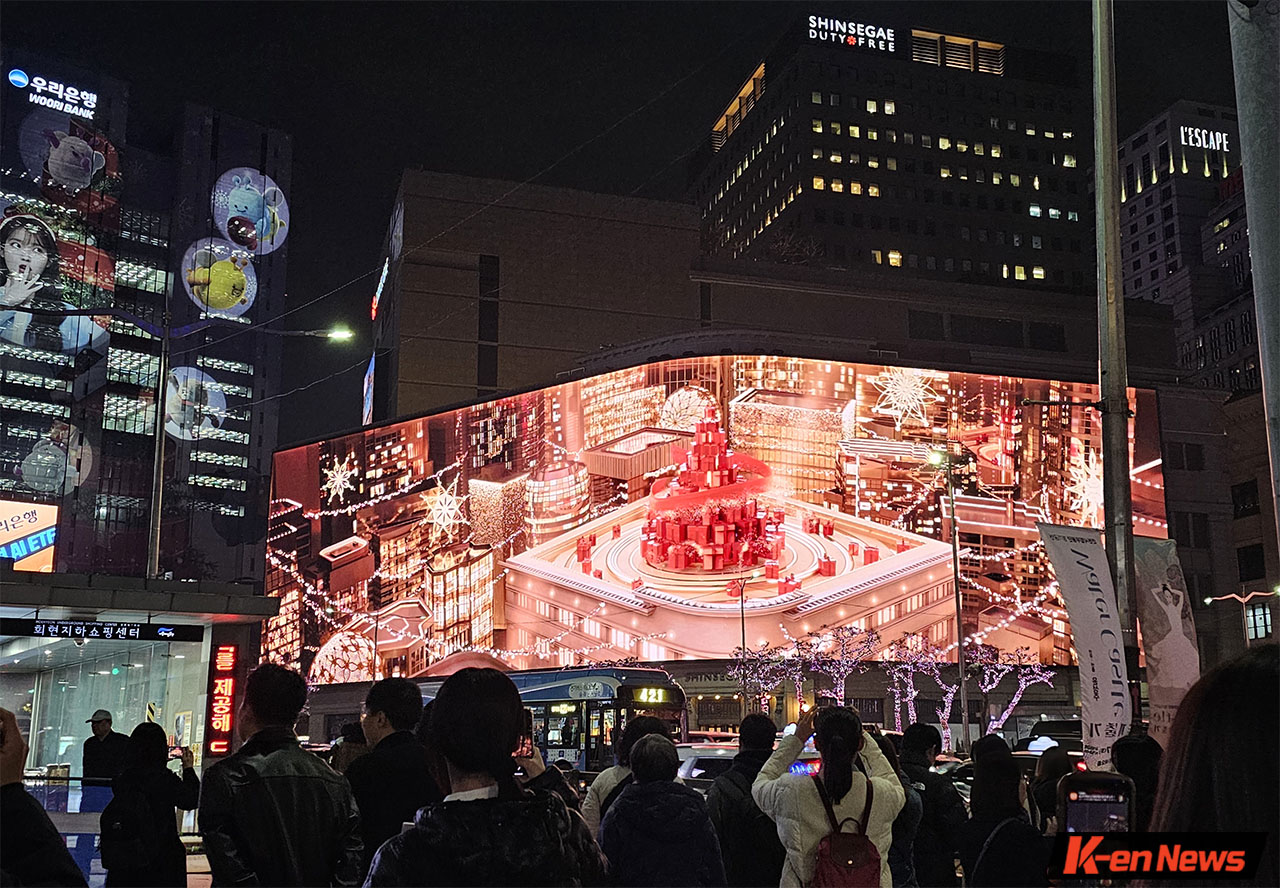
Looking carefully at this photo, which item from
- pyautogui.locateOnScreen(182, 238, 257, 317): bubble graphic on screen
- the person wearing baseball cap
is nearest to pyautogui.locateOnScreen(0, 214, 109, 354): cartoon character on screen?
pyautogui.locateOnScreen(182, 238, 257, 317): bubble graphic on screen

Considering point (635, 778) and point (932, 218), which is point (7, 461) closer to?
point (932, 218)

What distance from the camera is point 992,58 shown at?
126 meters

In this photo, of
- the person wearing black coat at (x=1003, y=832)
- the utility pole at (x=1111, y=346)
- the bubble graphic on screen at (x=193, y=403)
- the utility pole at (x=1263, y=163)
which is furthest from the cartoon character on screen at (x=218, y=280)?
the utility pole at (x=1263, y=163)

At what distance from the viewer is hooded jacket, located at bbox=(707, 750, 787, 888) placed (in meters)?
6.36

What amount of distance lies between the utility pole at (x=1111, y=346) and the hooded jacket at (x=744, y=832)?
448 cm

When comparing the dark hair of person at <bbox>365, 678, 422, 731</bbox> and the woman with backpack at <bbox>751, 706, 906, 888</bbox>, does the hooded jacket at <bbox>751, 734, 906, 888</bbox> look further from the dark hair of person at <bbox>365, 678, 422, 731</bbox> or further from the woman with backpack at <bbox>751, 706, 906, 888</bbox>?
the dark hair of person at <bbox>365, 678, 422, 731</bbox>

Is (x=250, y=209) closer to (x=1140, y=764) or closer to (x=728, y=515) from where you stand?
(x=728, y=515)

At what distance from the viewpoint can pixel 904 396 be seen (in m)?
53.9

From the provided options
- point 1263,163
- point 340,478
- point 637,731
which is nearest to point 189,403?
point 340,478

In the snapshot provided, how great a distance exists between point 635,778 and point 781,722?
48.0 meters

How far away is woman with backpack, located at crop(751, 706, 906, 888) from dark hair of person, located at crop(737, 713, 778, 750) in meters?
1.15

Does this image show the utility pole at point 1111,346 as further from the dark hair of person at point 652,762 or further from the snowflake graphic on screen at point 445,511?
the snowflake graphic on screen at point 445,511

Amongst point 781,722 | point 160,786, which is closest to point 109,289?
point 781,722

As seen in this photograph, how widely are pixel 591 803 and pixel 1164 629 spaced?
4584 mm
